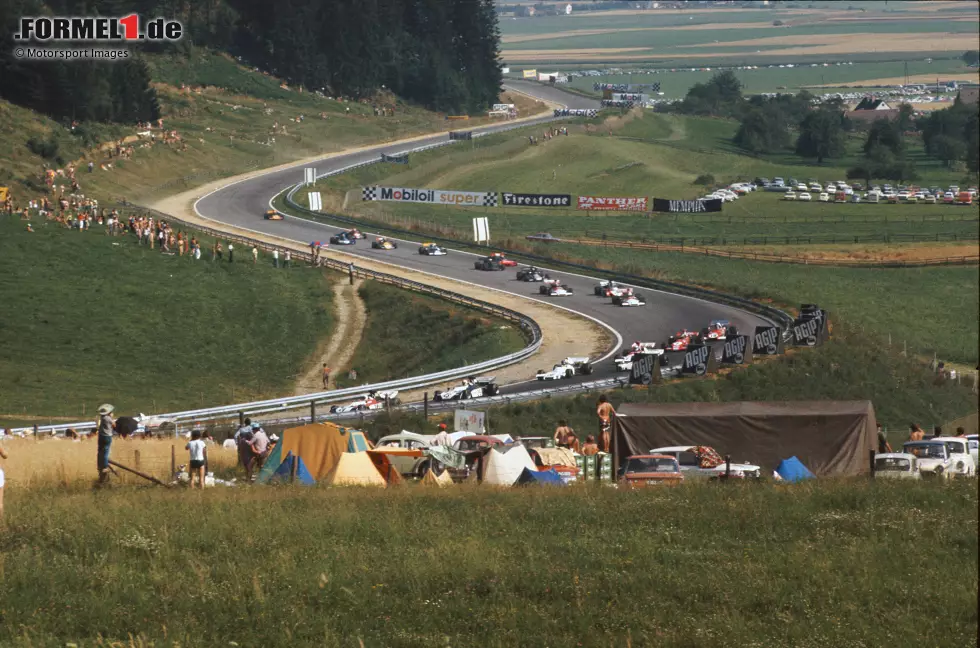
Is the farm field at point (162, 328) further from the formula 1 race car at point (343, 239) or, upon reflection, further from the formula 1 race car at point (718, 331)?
the formula 1 race car at point (343, 239)

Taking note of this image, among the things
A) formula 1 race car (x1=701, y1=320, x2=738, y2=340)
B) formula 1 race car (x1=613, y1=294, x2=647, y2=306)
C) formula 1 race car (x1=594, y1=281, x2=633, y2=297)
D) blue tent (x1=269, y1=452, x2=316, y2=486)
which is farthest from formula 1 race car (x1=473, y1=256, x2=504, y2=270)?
blue tent (x1=269, y1=452, x2=316, y2=486)

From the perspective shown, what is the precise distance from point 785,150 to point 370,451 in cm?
17916

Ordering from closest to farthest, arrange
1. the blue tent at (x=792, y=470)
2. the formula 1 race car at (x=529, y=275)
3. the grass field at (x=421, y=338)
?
1. the blue tent at (x=792, y=470)
2. the grass field at (x=421, y=338)
3. the formula 1 race car at (x=529, y=275)

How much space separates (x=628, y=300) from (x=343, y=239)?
2867 centimetres

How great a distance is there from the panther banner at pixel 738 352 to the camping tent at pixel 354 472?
3132cm

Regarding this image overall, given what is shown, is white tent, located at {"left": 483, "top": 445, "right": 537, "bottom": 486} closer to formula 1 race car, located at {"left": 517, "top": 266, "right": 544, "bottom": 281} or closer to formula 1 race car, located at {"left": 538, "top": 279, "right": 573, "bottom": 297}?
formula 1 race car, located at {"left": 538, "top": 279, "right": 573, "bottom": 297}

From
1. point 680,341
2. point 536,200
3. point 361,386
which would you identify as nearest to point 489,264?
point 680,341

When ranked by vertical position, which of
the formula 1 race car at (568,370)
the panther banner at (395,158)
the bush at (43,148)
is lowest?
the formula 1 race car at (568,370)

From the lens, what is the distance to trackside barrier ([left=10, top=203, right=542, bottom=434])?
47.2 metres

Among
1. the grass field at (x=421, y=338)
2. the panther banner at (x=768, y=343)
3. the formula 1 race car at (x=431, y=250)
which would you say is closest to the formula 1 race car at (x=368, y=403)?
the grass field at (x=421, y=338)

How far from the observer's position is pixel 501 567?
1947cm

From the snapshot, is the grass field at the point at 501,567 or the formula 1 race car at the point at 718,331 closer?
the grass field at the point at 501,567

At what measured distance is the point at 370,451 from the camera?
27.5 meters

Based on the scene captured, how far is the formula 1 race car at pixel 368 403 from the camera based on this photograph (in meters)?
49.2
